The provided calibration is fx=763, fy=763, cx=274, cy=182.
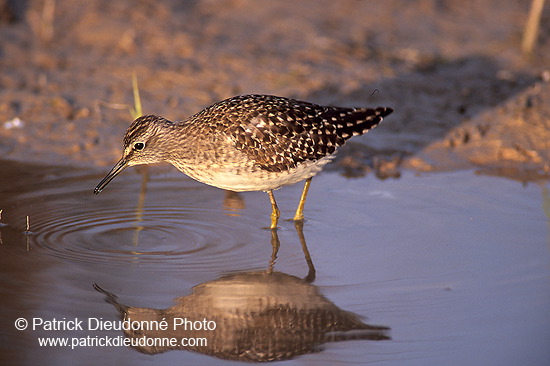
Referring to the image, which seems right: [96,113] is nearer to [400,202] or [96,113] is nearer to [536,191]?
[400,202]

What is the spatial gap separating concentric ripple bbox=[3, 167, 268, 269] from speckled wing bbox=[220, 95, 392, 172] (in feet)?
2.84

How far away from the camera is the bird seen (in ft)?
27.5

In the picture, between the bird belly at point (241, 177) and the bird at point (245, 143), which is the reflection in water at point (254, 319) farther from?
the bird at point (245, 143)

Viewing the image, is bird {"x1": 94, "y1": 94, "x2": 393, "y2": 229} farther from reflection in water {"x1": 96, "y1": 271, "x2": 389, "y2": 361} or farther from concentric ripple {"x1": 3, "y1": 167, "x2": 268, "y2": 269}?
reflection in water {"x1": 96, "y1": 271, "x2": 389, "y2": 361}

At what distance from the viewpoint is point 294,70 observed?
1269 centimetres

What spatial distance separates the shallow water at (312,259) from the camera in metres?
6.11

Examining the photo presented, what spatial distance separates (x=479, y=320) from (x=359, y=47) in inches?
316

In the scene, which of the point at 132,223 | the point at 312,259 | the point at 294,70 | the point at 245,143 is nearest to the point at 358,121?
the point at 245,143

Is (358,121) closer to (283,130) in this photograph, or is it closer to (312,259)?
(283,130)

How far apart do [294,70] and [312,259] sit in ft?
18.3

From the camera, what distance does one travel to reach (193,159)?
8.45m

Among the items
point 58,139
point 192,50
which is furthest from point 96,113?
point 192,50

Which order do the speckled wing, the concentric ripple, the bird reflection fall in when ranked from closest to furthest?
the bird reflection < the concentric ripple < the speckled wing

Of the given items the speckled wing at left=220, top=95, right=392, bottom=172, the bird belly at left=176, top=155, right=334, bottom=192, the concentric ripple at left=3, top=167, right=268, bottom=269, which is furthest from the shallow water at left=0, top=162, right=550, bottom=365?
the speckled wing at left=220, top=95, right=392, bottom=172
